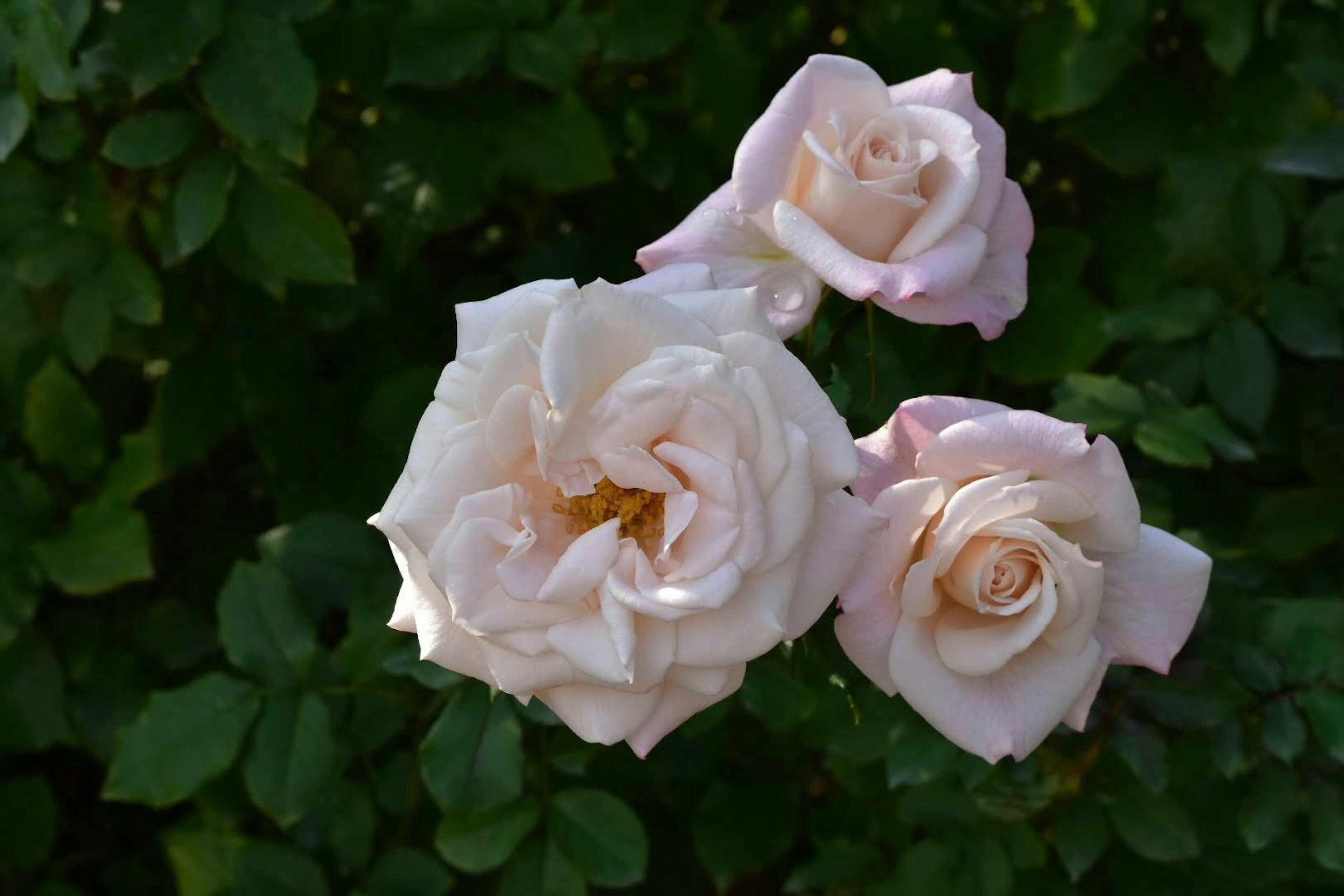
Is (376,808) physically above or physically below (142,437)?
below

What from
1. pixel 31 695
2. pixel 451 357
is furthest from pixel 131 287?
pixel 31 695

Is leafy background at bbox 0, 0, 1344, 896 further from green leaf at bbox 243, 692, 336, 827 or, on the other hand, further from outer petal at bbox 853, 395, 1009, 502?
outer petal at bbox 853, 395, 1009, 502

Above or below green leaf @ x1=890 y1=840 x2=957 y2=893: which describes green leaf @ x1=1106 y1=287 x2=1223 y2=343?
above

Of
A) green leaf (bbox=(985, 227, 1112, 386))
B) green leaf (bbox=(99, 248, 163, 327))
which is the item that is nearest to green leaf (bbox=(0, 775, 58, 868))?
green leaf (bbox=(99, 248, 163, 327))

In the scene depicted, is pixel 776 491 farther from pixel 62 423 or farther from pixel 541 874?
pixel 62 423

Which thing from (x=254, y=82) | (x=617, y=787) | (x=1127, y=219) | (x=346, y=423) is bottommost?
(x=617, y=787)

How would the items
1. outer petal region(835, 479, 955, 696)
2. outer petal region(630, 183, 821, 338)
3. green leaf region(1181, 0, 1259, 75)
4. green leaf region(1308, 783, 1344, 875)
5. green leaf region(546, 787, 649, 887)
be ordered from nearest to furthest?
outer petal region(835, 479, 955, 696) < outer petal region(630, 183, 821, 338) < green leaf region(1308, 783, 1344, 875) < green leaf region(546, 787, 649, 887) < green leaf region(1181, 0, 1259, 75)

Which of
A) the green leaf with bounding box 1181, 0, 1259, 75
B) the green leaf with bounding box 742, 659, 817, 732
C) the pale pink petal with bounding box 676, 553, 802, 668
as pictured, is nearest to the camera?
the pale pink petal with bounding box 676, 553, 802, 668

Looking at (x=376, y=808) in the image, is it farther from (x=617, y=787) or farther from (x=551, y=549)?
(x=551, y=549)

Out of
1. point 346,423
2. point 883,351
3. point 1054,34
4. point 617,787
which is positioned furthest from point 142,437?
point 1054,34
